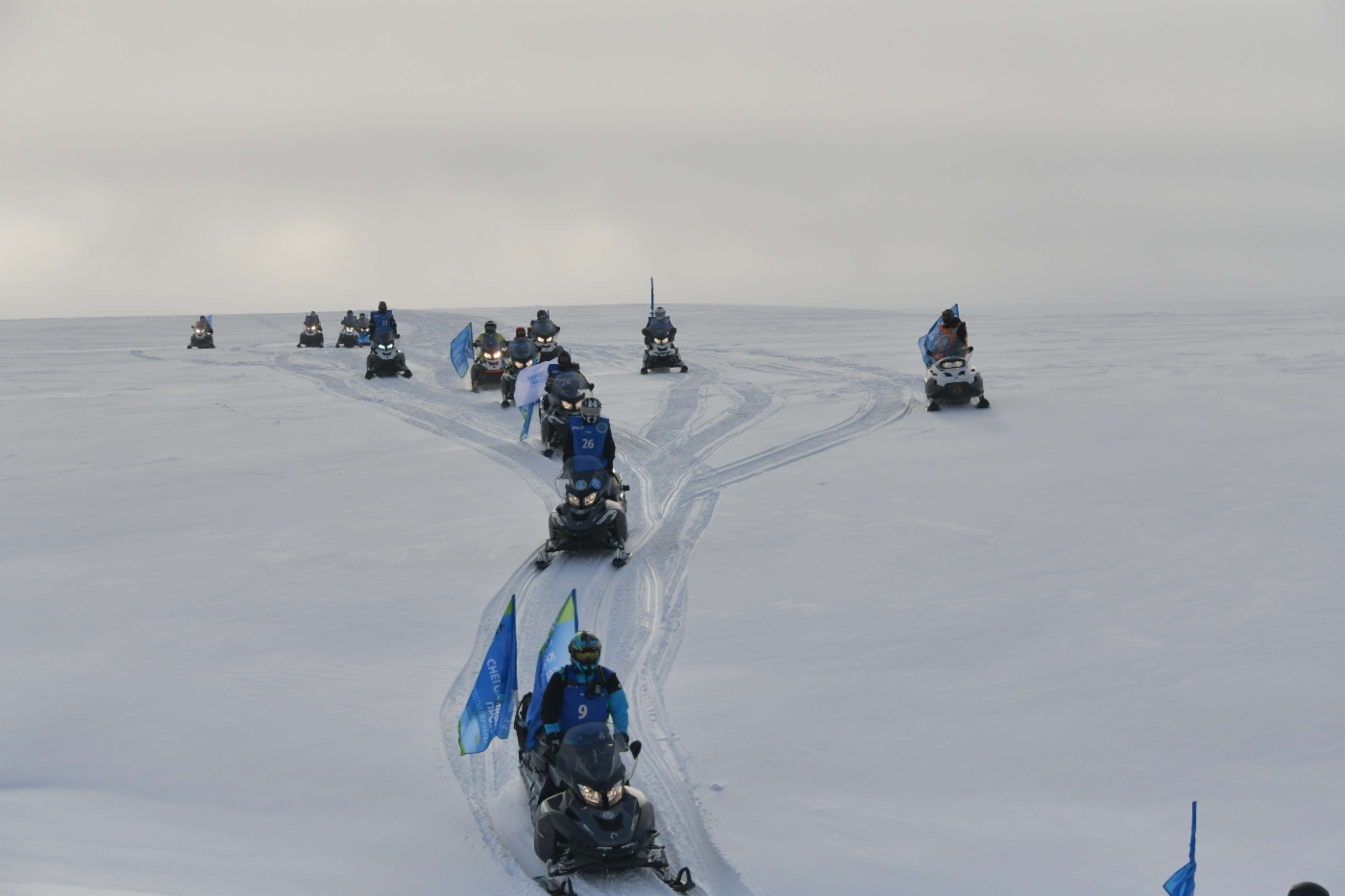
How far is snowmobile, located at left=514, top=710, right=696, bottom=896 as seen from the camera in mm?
7273

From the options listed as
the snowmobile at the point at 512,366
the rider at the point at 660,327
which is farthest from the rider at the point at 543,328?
the rider at the point at 660,327

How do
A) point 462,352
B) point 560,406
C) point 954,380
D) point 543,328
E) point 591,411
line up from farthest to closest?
point 462,352, point 543,328, point 954,380, point 560,406, point 591,411

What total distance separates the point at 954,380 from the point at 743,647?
13.4 meters

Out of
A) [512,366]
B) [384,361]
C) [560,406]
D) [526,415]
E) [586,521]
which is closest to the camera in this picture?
[586,521]

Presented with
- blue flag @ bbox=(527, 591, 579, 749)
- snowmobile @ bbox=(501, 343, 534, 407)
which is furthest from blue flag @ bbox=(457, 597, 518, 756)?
snowmobile @ bbox=(501, 343, 534, 407)

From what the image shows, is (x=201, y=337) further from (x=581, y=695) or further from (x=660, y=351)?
(x=581, y=695)

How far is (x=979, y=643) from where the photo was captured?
35.8ft

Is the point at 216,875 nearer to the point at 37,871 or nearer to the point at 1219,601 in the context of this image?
the point at 37,871

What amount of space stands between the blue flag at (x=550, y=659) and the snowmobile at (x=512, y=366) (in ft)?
58.2

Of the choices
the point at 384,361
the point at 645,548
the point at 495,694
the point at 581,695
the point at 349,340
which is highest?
the point at 349,340

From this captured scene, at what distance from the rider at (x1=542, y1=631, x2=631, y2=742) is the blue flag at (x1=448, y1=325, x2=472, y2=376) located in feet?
76.6

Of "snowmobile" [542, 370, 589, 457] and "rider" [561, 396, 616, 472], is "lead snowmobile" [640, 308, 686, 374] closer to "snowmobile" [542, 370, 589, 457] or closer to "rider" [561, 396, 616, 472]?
"snowmobile" [542, 370, 589, 457]

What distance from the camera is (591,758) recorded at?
25.5 ft

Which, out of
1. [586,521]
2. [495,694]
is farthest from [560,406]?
[495,694]
